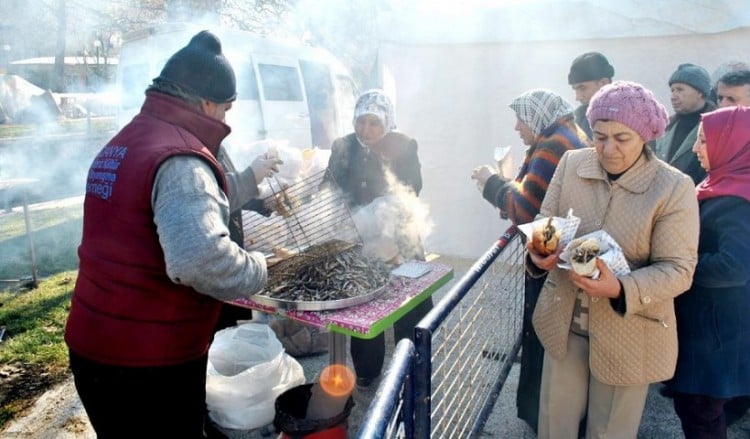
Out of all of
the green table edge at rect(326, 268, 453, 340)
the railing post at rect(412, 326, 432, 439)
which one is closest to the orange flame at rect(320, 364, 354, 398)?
the green table edge at rect(326, 268, 453, 340)

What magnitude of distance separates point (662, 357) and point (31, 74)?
35.0 metres

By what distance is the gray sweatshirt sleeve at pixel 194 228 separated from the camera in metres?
1.66

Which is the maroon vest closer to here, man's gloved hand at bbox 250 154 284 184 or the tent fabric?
man's gloved hand at bbox 250 154 284 184

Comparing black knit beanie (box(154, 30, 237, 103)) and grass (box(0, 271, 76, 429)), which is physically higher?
black knit beanie (box(154, 30, 237, 103))

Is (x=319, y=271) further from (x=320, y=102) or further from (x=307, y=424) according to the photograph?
(x=320, y=102)

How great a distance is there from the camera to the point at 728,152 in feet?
7.36

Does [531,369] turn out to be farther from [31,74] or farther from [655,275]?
[31,74]

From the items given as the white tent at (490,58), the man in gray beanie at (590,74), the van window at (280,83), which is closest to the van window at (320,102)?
the van window at (280,83)

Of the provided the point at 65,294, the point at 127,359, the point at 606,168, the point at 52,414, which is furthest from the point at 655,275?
the point at 65,294

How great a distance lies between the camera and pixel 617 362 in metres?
2.20

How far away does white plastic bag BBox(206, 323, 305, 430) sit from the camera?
3.22 meters

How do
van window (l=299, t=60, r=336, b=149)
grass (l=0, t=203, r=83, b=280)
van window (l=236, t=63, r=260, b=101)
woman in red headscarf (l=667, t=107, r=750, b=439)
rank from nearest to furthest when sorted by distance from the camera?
1. woman in red headscarf (l=667, t=107, r=750, b=439)
2. grass (l=0, t=203, r=83, b=280)
3. van window (l=236, t=63, r=260, b=101)
4. van window (l=299, t=60, r=336, b=149)

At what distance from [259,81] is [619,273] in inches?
288

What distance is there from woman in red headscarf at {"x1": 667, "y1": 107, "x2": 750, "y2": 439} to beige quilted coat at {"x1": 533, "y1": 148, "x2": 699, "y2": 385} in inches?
7.2
